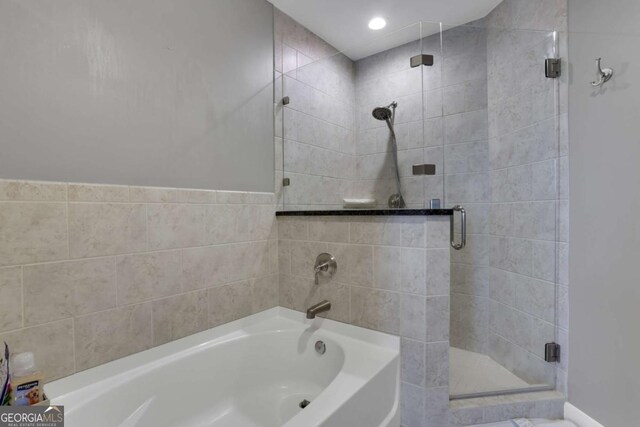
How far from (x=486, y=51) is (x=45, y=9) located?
241 cm

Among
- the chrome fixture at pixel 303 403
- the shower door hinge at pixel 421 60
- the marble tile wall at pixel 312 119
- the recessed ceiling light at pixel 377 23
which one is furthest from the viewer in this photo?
the recessed ceiling light at pixel 377 23

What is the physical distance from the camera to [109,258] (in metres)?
1.13

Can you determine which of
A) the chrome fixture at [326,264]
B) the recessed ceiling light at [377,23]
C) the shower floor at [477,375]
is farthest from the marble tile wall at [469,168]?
the chrome fixture at [326,264]

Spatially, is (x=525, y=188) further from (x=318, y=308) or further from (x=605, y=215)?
(x=318, y=308)

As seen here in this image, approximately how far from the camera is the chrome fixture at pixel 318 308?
1435 mm

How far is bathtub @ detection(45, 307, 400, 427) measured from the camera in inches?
39.2

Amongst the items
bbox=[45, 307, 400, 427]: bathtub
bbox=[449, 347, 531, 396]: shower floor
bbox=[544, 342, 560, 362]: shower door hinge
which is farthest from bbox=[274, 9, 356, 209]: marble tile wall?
bbox=[544, 342, 560, 362]: shower door hinge

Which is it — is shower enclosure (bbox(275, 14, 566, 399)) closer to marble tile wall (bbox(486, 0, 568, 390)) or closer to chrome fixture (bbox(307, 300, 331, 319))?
marble tile wall (bbox(486, 0, 568, 390))

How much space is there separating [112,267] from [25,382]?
0.42m

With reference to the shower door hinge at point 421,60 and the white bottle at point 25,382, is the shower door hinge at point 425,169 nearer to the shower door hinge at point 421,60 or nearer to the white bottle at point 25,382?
the shower door hinge at point 421,60

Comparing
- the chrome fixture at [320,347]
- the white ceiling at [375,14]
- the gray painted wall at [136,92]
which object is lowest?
the chrome fixture at [320,347]

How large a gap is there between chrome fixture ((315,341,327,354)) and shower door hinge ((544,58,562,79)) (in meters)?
1.91

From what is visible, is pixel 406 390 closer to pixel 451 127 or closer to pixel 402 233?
pixel 402 233

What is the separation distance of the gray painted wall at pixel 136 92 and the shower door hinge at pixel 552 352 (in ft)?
6.09
